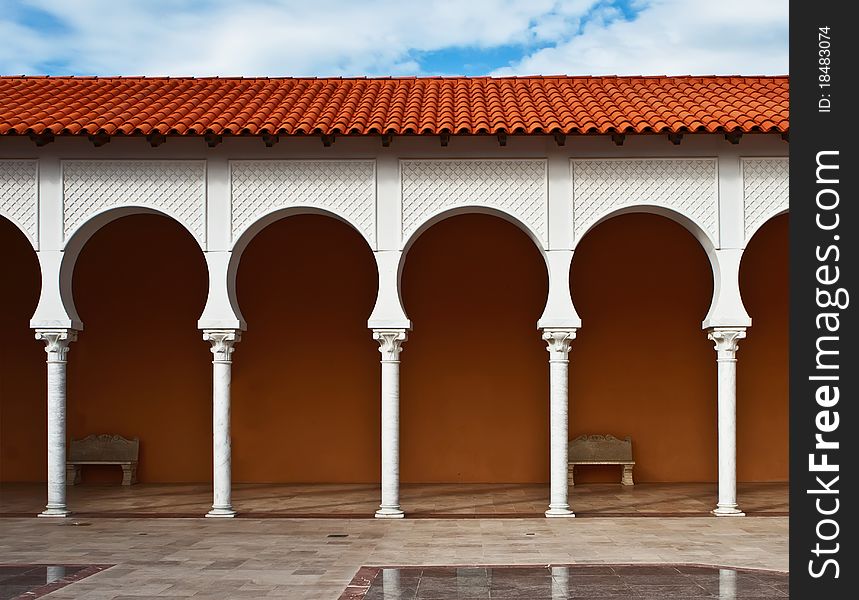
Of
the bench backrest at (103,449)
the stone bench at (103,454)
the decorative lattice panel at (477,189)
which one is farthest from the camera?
the bench backrest at (103,449)

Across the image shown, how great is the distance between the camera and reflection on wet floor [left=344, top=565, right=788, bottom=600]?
9.37m

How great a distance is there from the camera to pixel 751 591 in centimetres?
945

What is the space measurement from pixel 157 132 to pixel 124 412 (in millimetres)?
6158

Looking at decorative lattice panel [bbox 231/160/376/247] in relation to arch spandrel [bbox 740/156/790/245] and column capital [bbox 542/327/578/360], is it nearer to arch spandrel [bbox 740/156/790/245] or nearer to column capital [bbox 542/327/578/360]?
column capital [bbox 542/327/578/360]

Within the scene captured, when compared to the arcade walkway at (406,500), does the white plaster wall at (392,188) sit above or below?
above

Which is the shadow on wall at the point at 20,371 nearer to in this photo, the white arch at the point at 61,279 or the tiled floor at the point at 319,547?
the white arch at the point at 61,279

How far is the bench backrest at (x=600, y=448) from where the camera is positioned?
17984 mm

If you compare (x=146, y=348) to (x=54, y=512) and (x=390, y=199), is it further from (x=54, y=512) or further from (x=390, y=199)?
(x=390, y=199)

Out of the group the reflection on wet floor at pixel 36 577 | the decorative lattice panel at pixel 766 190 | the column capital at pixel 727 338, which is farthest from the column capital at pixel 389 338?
the reflection on wet floor at pixel 36 577

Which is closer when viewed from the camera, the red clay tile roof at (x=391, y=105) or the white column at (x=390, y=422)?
the red clay tile roof at (x=391, y=105)

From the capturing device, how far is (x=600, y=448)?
18.1 m

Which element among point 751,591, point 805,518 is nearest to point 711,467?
point 751,591

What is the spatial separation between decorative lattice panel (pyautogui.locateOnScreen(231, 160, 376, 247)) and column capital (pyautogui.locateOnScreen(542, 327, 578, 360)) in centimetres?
261

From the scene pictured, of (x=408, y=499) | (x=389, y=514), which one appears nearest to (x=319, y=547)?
(x=389, y=514)
